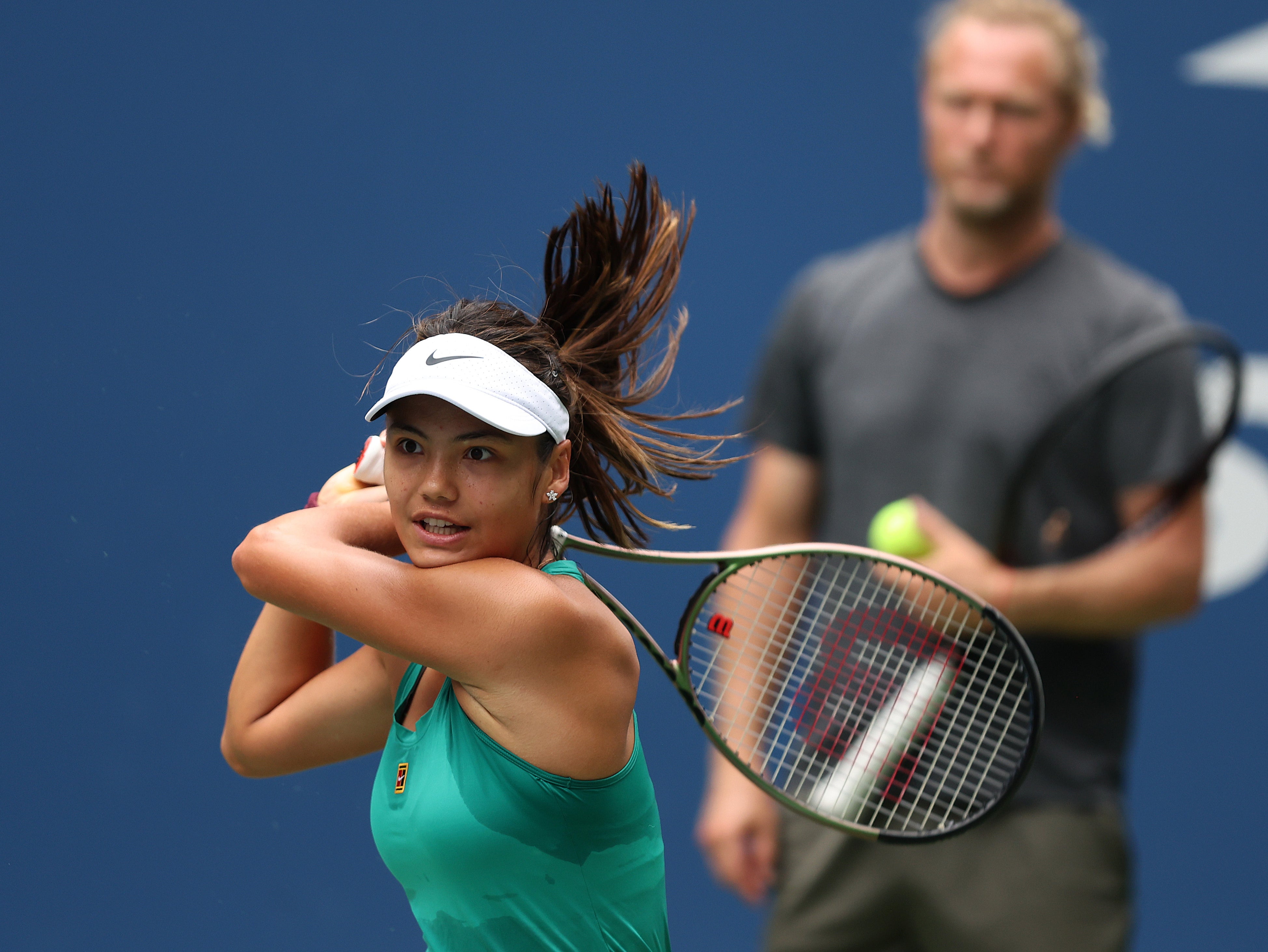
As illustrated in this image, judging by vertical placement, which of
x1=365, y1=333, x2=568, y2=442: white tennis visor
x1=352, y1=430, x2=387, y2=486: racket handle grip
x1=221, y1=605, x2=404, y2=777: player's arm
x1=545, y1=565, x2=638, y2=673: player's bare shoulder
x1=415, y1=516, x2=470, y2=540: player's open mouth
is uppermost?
x1=365, y1=333, x2=568, y2=442: white tennis visor

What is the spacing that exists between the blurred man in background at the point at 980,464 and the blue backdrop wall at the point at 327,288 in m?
0.35

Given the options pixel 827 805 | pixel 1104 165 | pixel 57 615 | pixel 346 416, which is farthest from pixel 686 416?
pixel 1104 165

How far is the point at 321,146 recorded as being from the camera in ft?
8.07

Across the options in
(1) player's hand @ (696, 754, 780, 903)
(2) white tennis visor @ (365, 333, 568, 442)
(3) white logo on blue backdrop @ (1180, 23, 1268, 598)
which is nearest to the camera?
(2) white tennis visor @ (365, 333, 568, 442)

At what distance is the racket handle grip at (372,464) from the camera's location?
5.05 feet

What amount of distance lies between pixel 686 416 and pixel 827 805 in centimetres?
86

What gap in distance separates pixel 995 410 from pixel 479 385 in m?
1.34

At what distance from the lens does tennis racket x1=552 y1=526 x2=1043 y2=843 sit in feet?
6.23

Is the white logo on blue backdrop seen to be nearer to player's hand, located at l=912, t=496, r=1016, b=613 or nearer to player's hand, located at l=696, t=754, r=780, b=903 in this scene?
player's hand, located at l=912, t=496, r=1016, b=613

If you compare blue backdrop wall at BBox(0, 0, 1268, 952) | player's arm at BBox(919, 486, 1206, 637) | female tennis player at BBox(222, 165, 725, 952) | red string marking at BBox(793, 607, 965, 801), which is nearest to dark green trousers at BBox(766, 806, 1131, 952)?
red string marking at BBox(793, 607, 965, 801)

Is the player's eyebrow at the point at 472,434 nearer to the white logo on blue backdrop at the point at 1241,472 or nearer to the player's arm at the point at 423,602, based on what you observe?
the player's arm at the point at 423,602

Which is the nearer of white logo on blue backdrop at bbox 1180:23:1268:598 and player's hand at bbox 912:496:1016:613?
player's hand at bbox 912:496:1016:613

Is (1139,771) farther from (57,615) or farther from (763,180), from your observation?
(57,615)

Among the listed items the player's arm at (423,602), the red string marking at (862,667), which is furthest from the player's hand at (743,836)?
the player's arm at (423,602)
